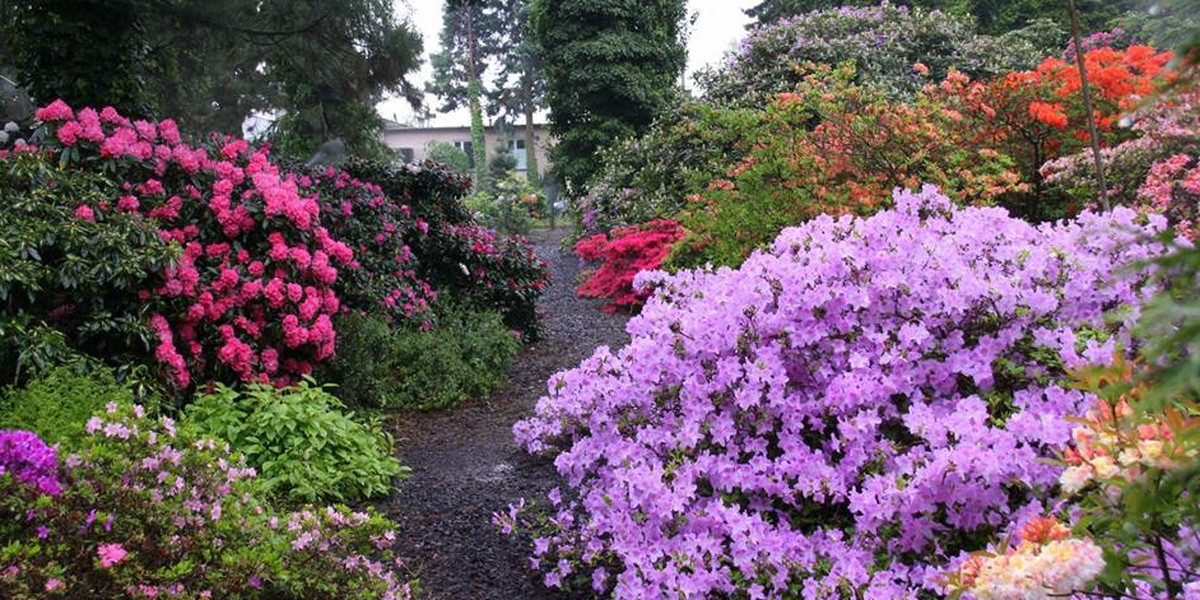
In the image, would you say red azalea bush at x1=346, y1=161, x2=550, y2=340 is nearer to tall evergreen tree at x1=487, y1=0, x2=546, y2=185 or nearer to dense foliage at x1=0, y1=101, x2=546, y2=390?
dense foliage at x1=0, y1=101, x2=546, y2=390

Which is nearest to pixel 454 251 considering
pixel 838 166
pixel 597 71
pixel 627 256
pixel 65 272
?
pixel 627 256

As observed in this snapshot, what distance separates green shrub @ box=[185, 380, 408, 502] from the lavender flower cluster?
3.81ft

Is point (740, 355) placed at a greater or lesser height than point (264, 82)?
lesser

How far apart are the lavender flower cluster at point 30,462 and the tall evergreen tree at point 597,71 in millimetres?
13262

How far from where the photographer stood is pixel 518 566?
3035mm

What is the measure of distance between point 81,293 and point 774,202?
5085mm

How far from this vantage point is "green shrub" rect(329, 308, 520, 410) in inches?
205

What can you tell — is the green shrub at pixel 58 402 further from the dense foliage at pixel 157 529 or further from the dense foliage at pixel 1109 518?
the dense foliage at pixel 1109 518

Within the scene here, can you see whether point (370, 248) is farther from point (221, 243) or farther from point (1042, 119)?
→ point (1042, 119)

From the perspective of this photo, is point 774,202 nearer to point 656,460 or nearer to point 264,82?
point 656,460

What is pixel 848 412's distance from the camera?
8.27 feet

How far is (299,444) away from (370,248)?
2.96 metres

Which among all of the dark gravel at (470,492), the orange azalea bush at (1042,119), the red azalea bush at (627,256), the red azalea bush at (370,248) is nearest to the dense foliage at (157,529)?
the dark gravel at (470,492)

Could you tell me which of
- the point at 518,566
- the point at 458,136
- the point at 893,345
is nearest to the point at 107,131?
the point at 518,566
